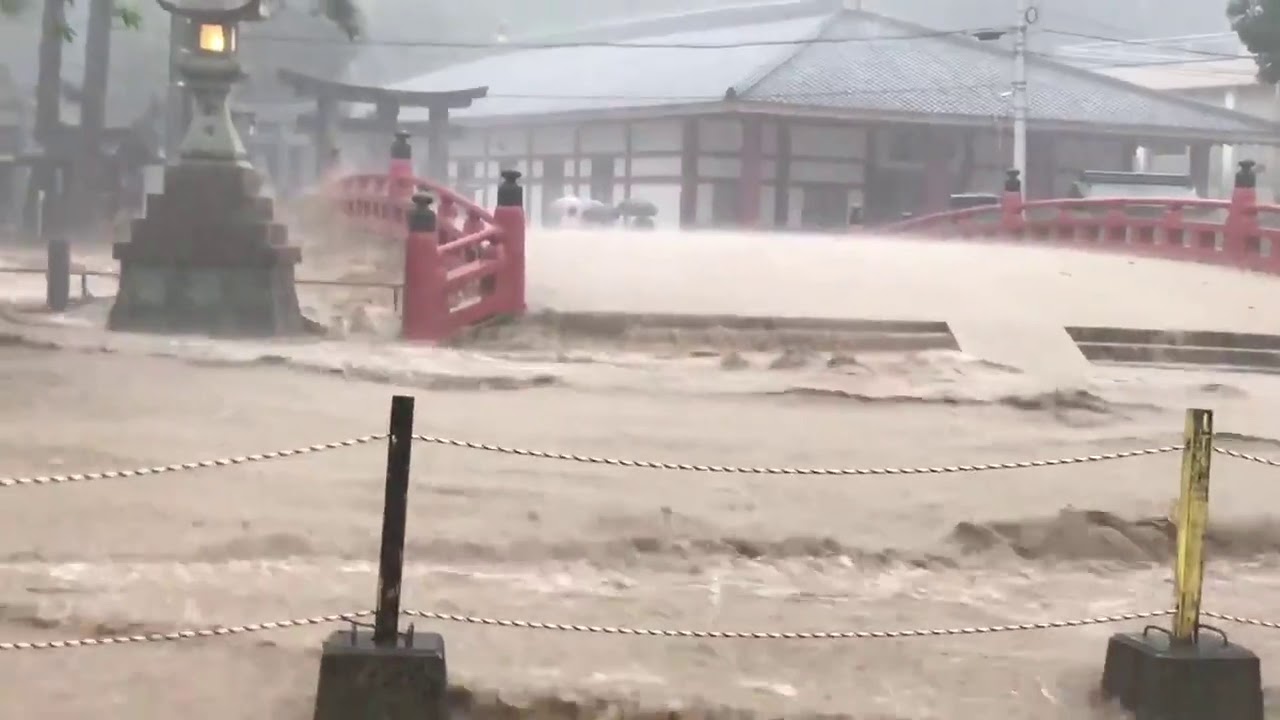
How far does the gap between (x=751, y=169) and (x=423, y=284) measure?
41.7 ft

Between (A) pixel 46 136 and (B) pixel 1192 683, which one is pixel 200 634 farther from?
(A) pixel 46 136

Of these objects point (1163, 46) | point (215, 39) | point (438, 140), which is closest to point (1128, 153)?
point (1163, 46)

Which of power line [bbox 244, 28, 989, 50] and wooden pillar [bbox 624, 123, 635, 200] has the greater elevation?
power line [bbox 244, 28, 989, 50]

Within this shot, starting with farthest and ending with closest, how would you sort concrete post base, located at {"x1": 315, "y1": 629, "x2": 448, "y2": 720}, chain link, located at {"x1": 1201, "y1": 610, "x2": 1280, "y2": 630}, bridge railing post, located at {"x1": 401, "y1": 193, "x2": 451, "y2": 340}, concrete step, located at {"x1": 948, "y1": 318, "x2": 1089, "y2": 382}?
bridge railing post, located at {"x1": 401, "y1": 193, "x2": 451, "y2": 340} → concrete step, located at {"x1": 948, "y1": 318, "x2": 1089, "y2": 382} → chain link, located at {"x1": 1201, "y1": 610, "x2": 1280, "y2": 630} → concrete post base, located at {"x1": 315, "y1": 629, "x2": 448, "y2": 720}

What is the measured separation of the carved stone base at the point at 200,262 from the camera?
35.8 feet

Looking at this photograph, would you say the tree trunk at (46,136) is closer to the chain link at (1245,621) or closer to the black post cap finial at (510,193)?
the black post cap finial at (510,193)

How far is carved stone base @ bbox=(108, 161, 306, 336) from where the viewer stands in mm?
10914

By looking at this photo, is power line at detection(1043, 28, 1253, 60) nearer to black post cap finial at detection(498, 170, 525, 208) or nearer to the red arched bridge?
the red arched bridge

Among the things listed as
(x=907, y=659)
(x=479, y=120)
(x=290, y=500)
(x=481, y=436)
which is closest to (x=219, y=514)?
(x=290, y=500)

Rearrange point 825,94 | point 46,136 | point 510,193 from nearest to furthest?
point 510,193
point 825,94
point 46,136

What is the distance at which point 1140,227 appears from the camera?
17.1 m

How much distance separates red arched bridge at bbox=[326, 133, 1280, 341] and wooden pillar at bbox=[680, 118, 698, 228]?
3246mm

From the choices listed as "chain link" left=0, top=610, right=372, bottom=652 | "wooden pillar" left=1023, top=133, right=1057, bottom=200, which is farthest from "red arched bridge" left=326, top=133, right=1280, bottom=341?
"chain link" left=0, top=610, right=372, bottom=652

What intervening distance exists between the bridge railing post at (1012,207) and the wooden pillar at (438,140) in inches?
419
